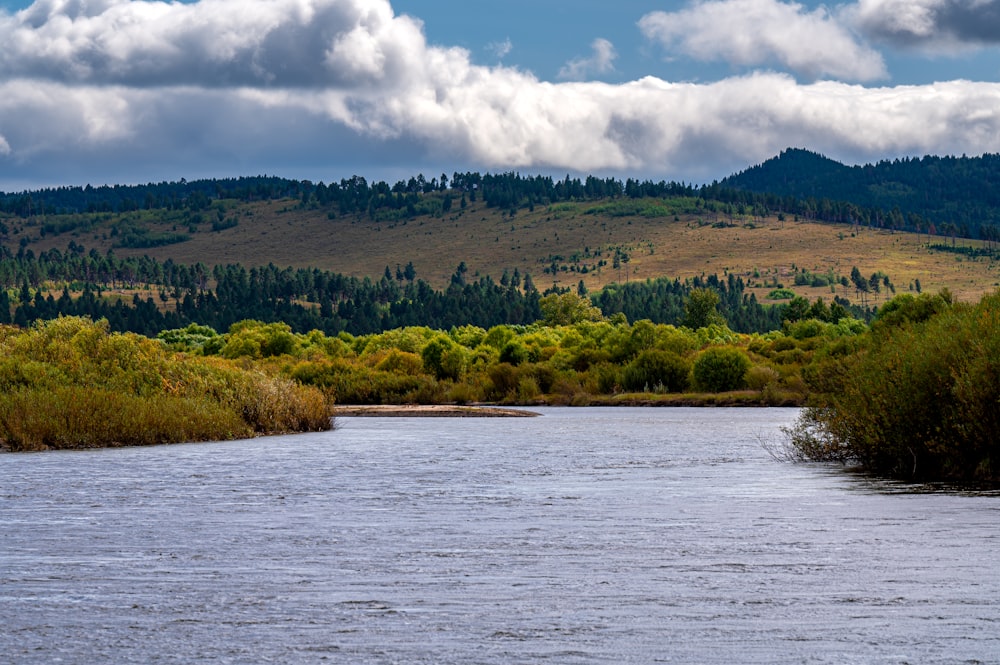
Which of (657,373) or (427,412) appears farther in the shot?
(657,373)

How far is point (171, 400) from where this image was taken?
60062 mm

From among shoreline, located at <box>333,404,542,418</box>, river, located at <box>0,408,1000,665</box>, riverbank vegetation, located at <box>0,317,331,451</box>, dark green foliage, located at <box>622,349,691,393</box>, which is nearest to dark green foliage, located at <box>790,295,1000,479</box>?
river, located at <box>0,408,1000,665</box>

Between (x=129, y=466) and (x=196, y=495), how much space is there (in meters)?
10.4

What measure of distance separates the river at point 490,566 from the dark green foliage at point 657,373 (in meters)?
76.6

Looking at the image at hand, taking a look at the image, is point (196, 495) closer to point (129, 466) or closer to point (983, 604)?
point (129, 466)

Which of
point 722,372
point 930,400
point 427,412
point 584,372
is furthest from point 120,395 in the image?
point 584,372

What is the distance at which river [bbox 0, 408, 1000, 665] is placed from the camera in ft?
61.4

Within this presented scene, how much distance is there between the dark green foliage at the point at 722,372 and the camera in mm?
121000

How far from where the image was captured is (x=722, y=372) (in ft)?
398

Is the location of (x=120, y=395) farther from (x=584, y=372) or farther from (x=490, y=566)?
(x=584, y=372)

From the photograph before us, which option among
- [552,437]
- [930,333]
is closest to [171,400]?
[552,437]

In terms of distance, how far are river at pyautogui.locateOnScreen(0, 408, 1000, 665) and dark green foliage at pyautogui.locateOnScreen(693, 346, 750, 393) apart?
73.9m

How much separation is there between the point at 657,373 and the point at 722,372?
669 centimetres

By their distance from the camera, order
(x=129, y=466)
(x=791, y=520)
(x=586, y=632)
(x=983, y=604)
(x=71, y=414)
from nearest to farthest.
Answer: (x=586, y=632), (x=983, y=604), (x=791, y=520), (x=129, y=466), (x=71, y=414)
